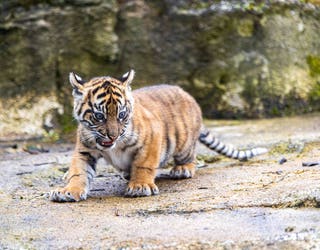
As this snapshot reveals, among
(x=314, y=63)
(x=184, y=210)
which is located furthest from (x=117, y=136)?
(x=314, y=63)

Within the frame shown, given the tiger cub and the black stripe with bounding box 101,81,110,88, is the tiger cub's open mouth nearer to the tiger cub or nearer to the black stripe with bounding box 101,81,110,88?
the tiger cub

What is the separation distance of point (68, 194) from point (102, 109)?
632mm

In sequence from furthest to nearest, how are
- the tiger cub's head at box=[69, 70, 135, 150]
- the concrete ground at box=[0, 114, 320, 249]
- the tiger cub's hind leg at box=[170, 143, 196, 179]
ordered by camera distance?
the tiger cub's hind leg at box=[170, 143, 196, 179] → the tiger cub's head at box=[69, 70, 135, 150] → the concrete ground at box=[0, 114, 320, 249]

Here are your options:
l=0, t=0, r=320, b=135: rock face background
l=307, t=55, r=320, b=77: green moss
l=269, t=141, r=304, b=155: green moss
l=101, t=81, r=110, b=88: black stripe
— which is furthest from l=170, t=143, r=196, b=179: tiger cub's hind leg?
l=307, t=55, r=320, b=77: green moss

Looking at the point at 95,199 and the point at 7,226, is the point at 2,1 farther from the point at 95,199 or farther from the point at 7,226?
the point at 7,226

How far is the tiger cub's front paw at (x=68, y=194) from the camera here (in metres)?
4.95

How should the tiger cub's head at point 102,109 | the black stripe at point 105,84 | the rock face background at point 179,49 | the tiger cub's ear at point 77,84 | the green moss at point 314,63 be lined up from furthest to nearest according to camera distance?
the green moss at point 314,63, the rock face background at point 179,49, the tiger cub's ear at point 77,84, the black stripe at point 105,84, the tiger cub's head at point 102,109

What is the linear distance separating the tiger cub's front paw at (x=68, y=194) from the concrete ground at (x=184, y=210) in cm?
7

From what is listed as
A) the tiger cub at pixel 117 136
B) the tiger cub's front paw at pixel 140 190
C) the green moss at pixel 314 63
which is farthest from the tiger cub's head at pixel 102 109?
the green moss at pixel 314 63

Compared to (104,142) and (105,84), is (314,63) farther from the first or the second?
(104,142)

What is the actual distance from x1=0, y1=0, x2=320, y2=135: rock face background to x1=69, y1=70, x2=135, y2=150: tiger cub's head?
11.9ft

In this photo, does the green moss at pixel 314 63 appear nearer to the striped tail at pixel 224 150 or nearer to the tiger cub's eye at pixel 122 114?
the striped tail at pixel 224 150

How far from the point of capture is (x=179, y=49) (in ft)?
30.7

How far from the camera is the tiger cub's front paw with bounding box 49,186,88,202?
4.95 metres
